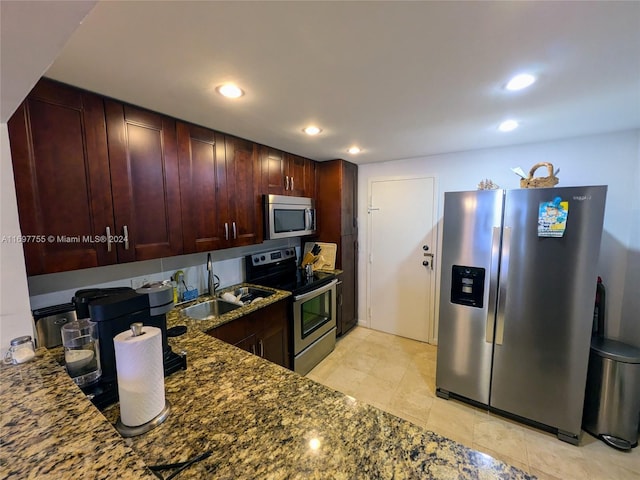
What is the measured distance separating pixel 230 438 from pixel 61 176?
1.44 m

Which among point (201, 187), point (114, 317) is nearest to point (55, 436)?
point (114, 317)

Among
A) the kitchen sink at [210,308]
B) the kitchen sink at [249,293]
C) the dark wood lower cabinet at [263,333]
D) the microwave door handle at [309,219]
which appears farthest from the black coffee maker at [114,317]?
the microwave door handle at [309,219]

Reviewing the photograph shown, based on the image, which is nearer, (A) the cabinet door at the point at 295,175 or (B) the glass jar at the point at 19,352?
(B) the glass jar at the point at 19,352

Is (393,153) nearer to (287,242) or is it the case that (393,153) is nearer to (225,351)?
(287,242)

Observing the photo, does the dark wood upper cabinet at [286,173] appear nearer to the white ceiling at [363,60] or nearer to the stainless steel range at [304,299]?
the white ceiling at [363,60]

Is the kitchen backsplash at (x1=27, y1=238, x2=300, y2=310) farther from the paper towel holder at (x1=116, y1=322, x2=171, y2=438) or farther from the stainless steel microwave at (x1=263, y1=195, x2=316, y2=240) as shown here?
the paper towel holder at (x1=116, y1=322, x2=171, y2=438)

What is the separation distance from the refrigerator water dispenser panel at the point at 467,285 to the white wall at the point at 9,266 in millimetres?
2519

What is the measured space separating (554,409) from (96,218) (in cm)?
320

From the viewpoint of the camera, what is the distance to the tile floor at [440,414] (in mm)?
1633

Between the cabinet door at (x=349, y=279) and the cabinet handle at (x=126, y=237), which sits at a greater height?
the cabinet handle at (x=126, y=237)

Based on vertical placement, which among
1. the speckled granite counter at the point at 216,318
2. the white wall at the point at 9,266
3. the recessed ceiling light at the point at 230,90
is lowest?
the speckled granite counter at the point at 216,318

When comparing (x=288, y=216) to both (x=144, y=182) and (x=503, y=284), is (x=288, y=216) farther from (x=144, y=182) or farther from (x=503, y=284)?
(x=503, y=284)

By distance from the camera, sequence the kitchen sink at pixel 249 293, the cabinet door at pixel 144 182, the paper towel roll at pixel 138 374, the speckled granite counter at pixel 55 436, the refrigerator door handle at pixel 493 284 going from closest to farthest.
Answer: the speckled granite counter at pixel 55 436, the paper towel roll at pixel 138 374, the cabinet door at pixel 144 182, the refrigerator door handle at pixel 493 284, the kitchen sink at pixel 249 293

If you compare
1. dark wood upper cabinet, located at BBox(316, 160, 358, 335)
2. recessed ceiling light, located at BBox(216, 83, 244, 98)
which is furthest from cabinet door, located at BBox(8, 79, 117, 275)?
dark wood upper cabinet, located at BBox(316, 160, 358, 335)
